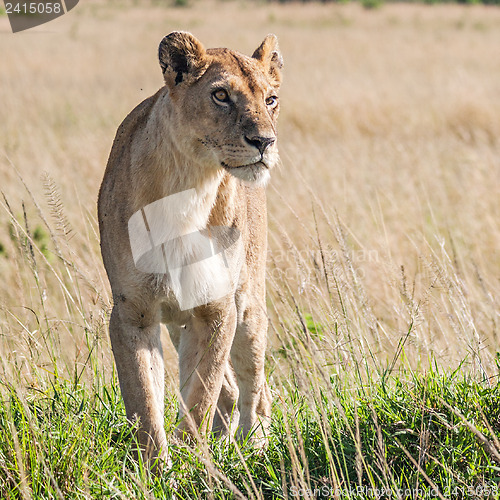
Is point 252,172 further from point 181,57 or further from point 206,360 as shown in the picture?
point 206,360

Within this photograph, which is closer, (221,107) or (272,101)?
(221,107)

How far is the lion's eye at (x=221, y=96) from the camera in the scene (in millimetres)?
3377

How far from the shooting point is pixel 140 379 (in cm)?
344

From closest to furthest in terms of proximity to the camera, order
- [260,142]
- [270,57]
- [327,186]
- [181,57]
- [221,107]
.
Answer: [260,142]
[221,107]
[181,57]
[270,57]
[327,186]

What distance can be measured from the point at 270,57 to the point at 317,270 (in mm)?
1064

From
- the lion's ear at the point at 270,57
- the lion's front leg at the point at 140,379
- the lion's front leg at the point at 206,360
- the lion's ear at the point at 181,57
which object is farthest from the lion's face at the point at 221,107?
the lion's front leg at the point at 140,379

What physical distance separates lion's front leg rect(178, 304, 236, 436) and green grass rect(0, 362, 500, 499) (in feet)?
0.44

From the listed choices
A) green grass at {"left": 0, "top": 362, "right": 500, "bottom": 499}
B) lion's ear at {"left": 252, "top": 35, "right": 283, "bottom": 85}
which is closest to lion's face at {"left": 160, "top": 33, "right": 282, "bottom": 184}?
lion's ear at {"left": 252, "top": 35, "right": 283, "bottom": 85}

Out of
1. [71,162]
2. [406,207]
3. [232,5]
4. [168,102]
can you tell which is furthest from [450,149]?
[232,5]

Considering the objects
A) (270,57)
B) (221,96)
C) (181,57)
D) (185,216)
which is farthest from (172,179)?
(270,57)

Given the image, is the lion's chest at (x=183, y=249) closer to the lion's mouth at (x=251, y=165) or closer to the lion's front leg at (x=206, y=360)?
the lion's front leg at (x=206, y=360)

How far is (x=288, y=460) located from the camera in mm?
3316

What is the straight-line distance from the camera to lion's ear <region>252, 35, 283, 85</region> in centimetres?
379

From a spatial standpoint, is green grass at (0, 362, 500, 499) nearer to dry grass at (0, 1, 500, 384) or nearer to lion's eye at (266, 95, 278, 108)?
dry grass at (0, 1, 500, 384)
